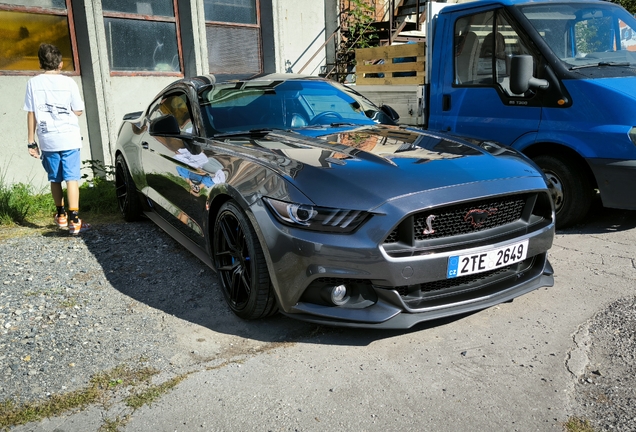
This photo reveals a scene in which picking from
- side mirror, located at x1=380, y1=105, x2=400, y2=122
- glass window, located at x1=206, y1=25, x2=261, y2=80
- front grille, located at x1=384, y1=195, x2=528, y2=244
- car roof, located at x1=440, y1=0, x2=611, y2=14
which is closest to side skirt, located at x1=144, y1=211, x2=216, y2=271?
front grille, located at x1=384, y1=195, x2=528, y2=244

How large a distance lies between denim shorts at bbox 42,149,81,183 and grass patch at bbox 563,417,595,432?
15.5 ft

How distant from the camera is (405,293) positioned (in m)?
2.84

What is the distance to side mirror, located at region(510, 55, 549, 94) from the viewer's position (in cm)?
466

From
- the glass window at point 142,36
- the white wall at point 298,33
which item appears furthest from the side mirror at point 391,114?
the white wall at point 298,33

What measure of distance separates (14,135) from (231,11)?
13.7 ft

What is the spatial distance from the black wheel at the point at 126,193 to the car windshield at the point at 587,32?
4118mm

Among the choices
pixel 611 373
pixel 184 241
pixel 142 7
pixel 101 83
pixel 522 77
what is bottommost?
pixel 611 373

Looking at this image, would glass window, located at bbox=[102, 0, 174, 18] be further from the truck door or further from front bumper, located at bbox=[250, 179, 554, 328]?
front bumper, located at bbox=[250, 179, 554, 328]

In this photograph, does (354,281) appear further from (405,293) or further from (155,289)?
(155,289)

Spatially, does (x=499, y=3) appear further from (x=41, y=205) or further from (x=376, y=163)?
(x=41, y=205)

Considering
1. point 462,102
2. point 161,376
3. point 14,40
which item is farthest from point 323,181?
point 14,40

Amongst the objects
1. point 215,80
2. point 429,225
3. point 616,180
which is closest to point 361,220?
point 429,225

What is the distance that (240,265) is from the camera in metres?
3.29

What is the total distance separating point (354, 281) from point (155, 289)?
1791 millimetres
